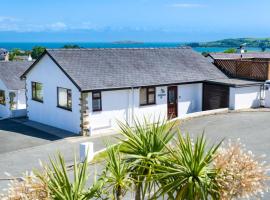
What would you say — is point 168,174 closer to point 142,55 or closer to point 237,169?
point 237,169

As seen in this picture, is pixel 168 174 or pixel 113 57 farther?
pixel 113 57

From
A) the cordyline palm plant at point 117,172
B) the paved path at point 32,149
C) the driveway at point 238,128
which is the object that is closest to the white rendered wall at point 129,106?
the paved path at point 32,149

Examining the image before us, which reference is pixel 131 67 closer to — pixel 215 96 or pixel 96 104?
Result: pixel 96 104

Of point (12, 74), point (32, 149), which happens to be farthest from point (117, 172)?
point (12, 74)

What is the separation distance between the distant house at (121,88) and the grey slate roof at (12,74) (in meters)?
4.38

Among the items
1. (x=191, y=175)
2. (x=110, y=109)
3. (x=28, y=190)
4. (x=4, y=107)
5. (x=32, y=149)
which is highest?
(x=191, y=175)

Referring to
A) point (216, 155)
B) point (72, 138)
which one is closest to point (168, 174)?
point (216, 155)

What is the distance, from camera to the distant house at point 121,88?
2322 centimetres

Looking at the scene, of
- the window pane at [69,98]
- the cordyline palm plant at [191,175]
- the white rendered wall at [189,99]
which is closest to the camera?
the cordyline palm plant at [191,175]

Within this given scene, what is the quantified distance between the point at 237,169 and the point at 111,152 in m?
2.15

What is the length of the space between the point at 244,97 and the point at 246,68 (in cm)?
313

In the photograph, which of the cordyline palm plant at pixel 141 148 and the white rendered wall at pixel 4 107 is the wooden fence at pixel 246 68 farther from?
the cordyline palm plant at pixel 141 148

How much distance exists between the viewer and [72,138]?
72.7 ft

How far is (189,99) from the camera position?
27.1 meters
